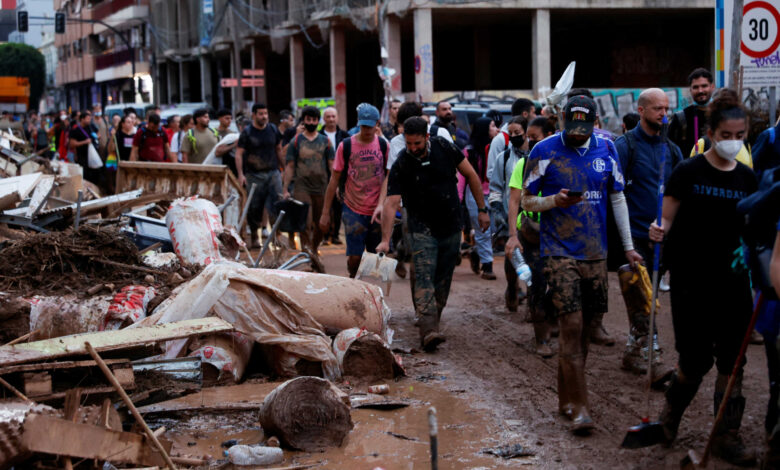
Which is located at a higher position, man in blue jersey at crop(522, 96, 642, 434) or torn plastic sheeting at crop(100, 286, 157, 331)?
man in blue jersey at crop(522, 96, 642, 434)

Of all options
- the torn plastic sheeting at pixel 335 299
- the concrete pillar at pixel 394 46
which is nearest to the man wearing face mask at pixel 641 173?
the torn plastic sheeting at pixel 335 299

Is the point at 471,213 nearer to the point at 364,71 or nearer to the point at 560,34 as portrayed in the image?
the point at 560,34

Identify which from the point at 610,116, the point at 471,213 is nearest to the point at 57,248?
the point at 471,213

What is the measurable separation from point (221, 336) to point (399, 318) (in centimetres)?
306

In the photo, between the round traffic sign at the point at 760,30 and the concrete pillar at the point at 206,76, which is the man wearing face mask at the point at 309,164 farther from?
the concrete pillar at the point at 206,76

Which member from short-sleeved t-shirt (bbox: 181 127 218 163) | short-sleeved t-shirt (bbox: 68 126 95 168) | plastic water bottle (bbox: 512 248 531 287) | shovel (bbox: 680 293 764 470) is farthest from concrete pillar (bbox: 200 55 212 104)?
shovel (bbox: 680 293 764 470)

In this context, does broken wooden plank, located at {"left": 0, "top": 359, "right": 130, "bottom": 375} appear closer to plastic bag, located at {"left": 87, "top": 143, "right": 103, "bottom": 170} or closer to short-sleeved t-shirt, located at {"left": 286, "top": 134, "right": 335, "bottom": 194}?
short-sleeved t-shirt, located at {"left": 286, "top": 134, "right": 335, "bottom": 194}

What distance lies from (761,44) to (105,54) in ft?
Answer: 212

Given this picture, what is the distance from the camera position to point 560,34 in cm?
3609

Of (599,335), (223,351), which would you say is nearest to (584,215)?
(599,335)

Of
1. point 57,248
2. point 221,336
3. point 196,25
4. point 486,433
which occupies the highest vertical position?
point 196,25

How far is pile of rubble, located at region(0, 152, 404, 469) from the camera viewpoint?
478 cm

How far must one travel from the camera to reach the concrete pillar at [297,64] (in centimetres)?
3691

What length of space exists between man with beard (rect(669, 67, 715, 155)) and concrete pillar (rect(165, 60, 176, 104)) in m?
50.1
